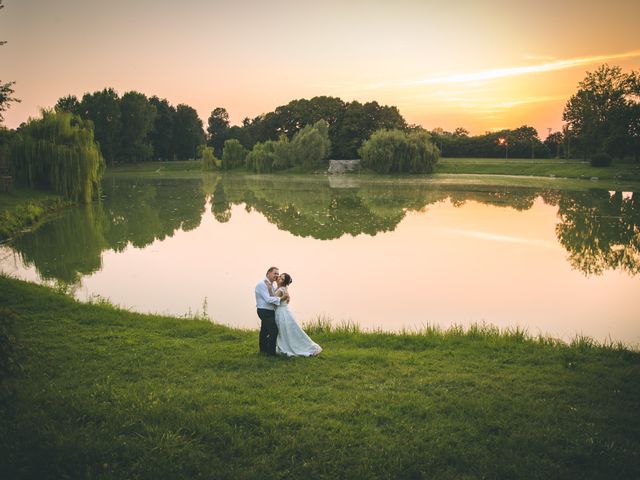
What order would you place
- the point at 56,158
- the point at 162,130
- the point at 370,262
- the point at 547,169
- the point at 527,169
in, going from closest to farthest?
1. the point at 370,262
2. the point at 56,158
3. the point at 547,169
4. the point at 527,169
5. the point at 162,130

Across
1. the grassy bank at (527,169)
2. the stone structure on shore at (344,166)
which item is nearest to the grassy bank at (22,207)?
the grassy bank at (527,169)

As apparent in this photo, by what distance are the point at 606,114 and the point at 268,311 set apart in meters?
68.6

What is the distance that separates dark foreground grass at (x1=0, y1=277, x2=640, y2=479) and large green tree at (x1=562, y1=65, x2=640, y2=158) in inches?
2315

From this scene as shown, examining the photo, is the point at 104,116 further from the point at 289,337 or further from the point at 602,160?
the point at 289,337

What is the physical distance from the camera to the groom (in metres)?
7.36

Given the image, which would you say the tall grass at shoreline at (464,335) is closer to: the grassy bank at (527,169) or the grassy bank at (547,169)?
the grassy bank at (527,169)

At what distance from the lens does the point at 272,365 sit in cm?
709

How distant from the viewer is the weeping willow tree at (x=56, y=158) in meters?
29.3

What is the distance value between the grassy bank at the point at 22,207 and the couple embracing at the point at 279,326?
54.6ft

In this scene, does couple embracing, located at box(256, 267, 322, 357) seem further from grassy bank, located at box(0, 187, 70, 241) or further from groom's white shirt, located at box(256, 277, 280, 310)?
grassy bank, located at box(0, 187, 70, 241)

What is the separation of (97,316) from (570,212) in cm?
2574

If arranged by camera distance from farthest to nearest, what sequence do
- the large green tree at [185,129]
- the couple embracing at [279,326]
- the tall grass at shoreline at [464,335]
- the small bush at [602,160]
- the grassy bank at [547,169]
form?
the large green tree at [185,129]
the small bush at [602,160]
the grassy bank at [547,169]
the tall grass at shoreline at [464,335]
the couple embracing at [279,326]

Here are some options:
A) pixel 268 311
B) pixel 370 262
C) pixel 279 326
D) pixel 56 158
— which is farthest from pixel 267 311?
pixel 56 158

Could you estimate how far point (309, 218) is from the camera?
25.3m
